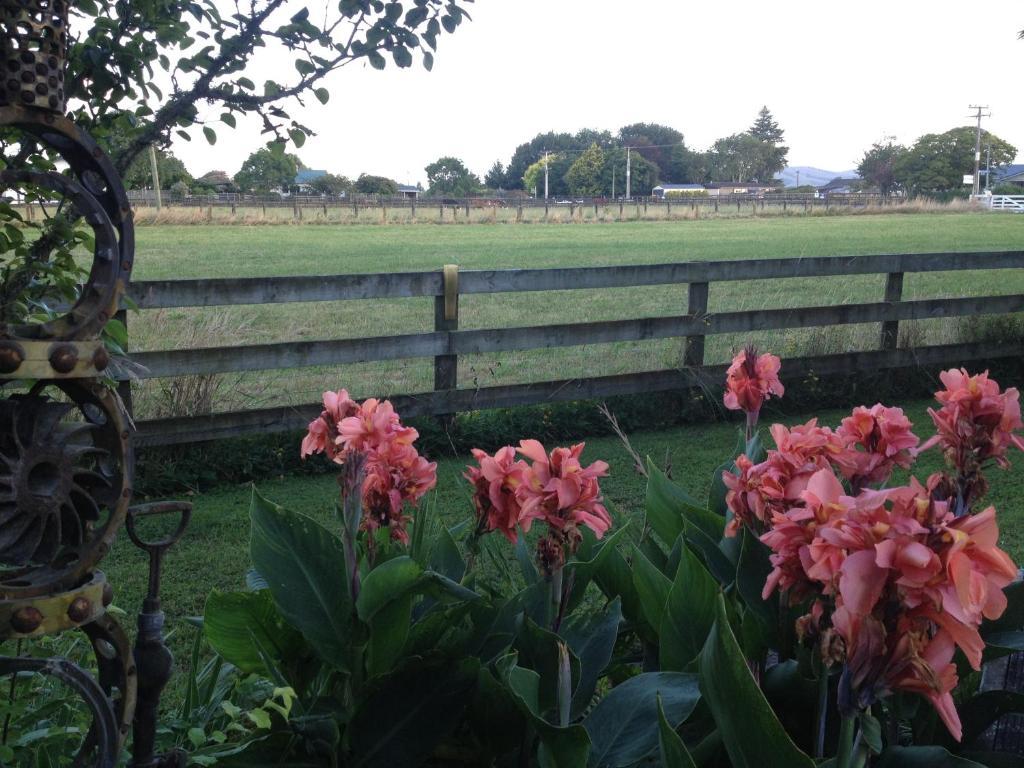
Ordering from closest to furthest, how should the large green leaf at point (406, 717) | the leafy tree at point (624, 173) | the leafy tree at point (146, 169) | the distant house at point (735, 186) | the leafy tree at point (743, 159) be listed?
the large green leaf at point (406, 717) → the leafy tree at point (146, 169) → the distant house at point (735, 186) → the leafy tree at point (624, 173) → the leafy tree at point (743, 159)

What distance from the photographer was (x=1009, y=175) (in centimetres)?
11200

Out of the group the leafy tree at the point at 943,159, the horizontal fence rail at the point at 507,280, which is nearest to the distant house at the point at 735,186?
the leafy tree at the point at 943,159

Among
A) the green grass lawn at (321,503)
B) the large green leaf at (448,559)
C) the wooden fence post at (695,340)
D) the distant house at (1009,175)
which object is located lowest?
the green grass lawn at (321,503)

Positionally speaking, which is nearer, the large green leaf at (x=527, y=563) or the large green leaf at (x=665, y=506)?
the large green leaf at (x=527, y=563)

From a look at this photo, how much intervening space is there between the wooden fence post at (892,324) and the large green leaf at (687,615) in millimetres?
6673

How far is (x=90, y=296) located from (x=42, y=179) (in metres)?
0.13

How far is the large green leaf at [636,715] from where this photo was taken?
1.23 m

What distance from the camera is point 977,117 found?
252 ft

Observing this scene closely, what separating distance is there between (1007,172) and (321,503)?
12538cm

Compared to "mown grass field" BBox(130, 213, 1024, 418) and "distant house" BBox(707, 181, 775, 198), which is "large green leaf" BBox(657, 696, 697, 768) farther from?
"distant house" BBox(707, 181, 775, 198)

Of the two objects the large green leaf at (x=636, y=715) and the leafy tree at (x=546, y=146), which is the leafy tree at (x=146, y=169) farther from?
the leafy tree at (x=546, y=146)

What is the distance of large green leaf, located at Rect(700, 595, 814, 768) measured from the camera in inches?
39.4

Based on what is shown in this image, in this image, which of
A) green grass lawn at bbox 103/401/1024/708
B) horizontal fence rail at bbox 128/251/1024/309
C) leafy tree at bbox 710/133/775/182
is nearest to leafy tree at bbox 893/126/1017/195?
leafy tree at bbox 710/133/775/182

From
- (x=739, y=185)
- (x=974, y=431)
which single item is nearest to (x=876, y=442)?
(x=974, y=431)
